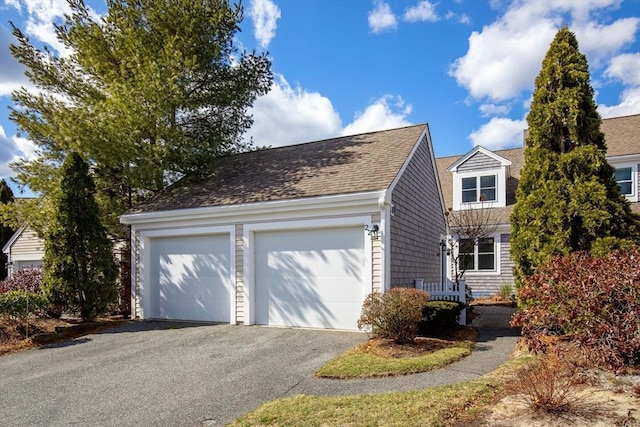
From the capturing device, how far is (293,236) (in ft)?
33.3

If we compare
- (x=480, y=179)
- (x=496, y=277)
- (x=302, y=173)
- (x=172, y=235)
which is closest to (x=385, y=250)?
(x=302, y=173)

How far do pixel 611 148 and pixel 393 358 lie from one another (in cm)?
1514

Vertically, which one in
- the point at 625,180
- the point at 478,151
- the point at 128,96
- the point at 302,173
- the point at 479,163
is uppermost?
the point at 128,96

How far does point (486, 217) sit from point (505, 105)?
534 cm

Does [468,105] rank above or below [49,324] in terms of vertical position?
above

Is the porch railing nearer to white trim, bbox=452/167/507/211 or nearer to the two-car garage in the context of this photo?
the two-car garage

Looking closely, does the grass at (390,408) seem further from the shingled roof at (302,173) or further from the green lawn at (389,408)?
the shingled roof at (302,173)

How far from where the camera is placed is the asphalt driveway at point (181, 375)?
5.12m

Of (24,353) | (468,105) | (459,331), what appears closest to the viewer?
(24,353)

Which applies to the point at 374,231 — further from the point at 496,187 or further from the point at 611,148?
the point at 611,148

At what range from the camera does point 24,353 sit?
8.59 metres

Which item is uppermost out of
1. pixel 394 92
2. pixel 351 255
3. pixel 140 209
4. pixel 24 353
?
pixel 394 92

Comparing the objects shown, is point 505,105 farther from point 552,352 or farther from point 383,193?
point 552,352

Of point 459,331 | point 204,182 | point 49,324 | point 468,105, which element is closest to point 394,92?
point 468,105
